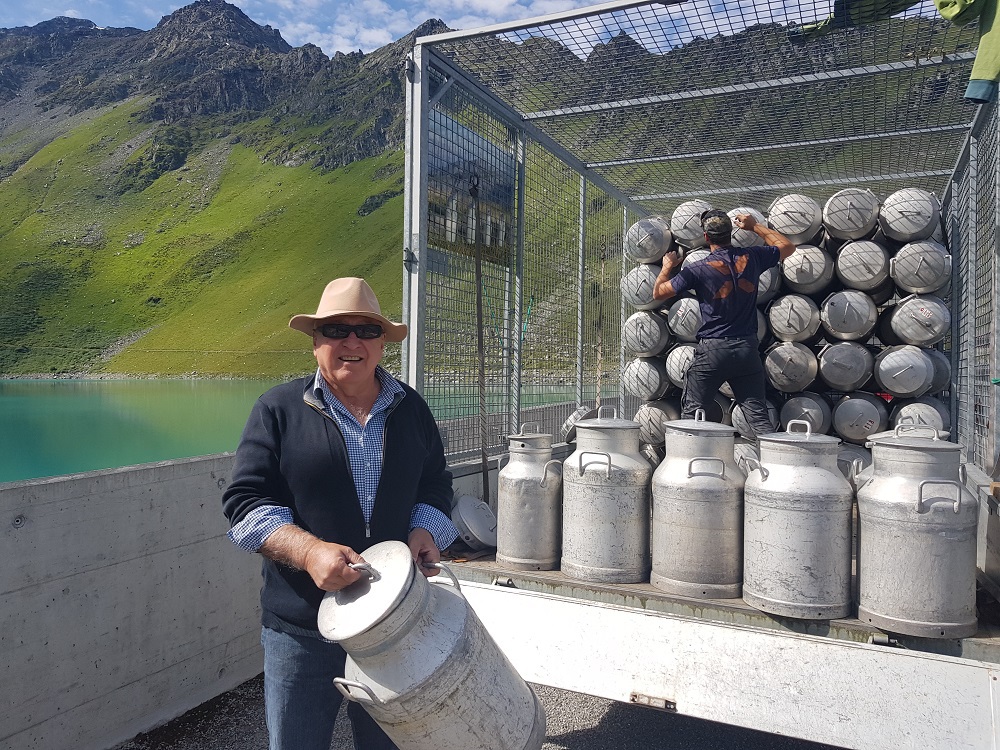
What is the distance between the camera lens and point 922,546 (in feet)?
9.12

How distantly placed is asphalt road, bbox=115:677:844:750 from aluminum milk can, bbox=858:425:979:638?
3.98ft

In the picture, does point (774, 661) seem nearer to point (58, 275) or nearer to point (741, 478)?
point (741, 478)

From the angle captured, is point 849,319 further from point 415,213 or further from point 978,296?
point 415,213

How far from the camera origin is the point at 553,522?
3.77 m

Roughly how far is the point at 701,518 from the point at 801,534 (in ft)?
1.34

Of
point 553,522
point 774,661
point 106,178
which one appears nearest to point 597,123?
point 553,522

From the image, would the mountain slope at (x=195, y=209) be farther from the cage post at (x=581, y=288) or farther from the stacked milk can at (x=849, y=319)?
the stacked milk can at (x=849, y=319)

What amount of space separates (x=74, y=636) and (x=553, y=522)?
232 cm

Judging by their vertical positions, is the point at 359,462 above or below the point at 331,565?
above

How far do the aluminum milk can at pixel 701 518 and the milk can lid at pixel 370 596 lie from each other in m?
1.54

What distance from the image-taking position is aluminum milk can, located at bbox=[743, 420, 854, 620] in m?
2.93

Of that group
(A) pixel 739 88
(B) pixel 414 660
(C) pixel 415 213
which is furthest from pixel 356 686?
(A) pixel 739 88

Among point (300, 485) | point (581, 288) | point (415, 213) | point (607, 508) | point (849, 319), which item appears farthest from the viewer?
point (581, 288)

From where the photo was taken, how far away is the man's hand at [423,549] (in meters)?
2.48
